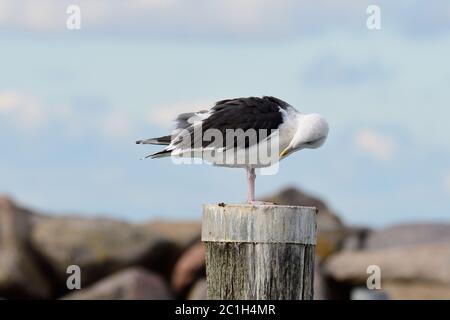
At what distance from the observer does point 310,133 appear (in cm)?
1022

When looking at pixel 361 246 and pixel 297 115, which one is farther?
pixel 361 246

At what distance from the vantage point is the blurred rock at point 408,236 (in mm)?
23484

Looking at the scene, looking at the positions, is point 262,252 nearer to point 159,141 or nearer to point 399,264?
point 159,141

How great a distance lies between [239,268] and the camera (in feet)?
27.7

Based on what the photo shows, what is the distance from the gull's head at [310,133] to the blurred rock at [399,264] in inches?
422

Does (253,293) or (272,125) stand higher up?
(272,125)

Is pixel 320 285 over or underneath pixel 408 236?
underneath

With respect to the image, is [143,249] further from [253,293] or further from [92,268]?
[253,293]

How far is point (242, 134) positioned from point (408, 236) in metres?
13.4

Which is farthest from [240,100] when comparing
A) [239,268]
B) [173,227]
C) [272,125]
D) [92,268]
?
[173,227]

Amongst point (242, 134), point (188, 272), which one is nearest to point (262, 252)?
point (242, 134)
